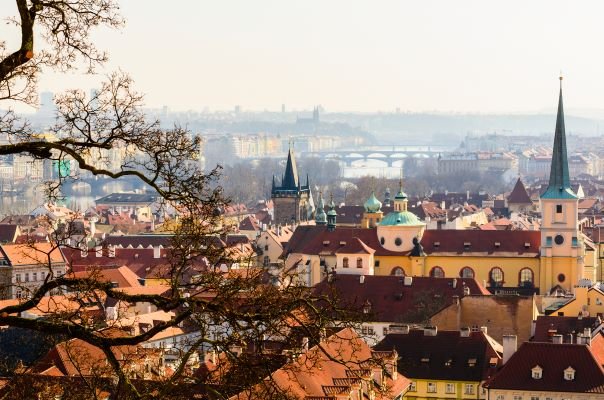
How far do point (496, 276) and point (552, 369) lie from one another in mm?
33199

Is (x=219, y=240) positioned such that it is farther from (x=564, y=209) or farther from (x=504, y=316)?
(x=564, y=209)

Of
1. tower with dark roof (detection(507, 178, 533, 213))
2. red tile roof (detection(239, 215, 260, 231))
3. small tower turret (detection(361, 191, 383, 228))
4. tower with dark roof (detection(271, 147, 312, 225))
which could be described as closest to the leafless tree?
small tower turret (detection(361, 191, 383, 228))

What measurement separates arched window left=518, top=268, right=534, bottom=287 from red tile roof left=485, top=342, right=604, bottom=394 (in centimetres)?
3188

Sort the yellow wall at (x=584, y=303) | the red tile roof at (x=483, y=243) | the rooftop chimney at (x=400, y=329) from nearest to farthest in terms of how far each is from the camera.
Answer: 1. the rooftop chimney at (x=400, y=329)
2. the yellow wall at (x=584, y=303)
3. the red tile roof at (x=483, y=243)

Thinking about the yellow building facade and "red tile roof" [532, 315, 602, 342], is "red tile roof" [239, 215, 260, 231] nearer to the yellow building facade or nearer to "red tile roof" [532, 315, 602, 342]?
the yellow building facade

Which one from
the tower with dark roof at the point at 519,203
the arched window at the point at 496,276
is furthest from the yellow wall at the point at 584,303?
the tower with dark roof at the point at 519,203

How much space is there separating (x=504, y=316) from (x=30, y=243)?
44.8m

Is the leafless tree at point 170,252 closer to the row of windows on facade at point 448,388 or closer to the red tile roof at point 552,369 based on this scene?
the red tile roof at point 552,369

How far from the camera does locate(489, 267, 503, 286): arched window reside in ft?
240

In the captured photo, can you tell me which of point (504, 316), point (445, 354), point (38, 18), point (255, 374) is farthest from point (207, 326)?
point (504, 316)

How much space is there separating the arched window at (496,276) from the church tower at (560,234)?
69.2 inches

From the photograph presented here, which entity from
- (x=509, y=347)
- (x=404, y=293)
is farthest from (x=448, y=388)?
(x=404, y=293)

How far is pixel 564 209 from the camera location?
74562 millimetres

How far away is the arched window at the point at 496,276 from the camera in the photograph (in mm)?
73000
